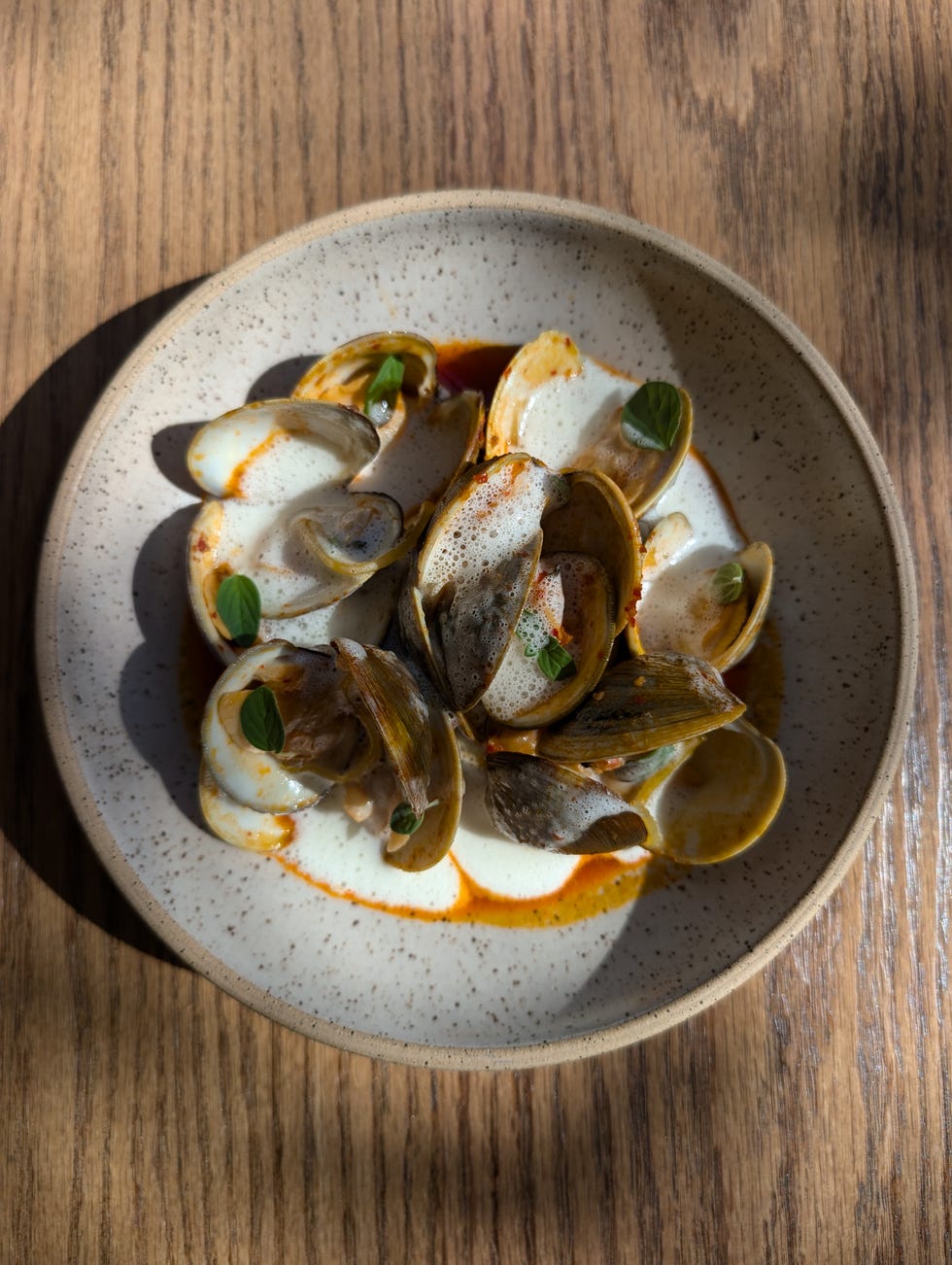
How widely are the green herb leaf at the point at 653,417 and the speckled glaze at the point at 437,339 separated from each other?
0.08 m

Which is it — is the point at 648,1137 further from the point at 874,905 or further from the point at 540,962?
the point at 874,905

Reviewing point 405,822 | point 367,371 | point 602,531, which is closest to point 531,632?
point 602,531

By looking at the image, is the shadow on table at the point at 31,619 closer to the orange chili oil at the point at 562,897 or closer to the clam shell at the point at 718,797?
the orange chili oil at the point at 562,897

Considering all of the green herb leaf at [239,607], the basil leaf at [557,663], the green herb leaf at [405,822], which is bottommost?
the green herb leaf at [405,822]

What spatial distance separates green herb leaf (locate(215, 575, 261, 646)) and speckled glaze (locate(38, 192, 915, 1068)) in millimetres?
80

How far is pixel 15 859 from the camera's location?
3.24 feet

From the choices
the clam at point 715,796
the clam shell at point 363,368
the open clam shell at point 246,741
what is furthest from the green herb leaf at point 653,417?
the open clam shell at point 246,741

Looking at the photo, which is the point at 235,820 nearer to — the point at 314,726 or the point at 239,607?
the point at 314,726

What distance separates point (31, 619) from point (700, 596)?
78cm

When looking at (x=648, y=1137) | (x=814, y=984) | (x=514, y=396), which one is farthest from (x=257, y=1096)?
(x=514, y=396)

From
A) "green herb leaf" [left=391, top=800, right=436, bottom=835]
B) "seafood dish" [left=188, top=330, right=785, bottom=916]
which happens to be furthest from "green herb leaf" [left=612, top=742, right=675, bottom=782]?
"green herb leaf" [left=391, top=800, right=436, bottom=835]

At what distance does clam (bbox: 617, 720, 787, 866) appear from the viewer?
3.10 ft

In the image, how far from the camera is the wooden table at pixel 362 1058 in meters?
0.98

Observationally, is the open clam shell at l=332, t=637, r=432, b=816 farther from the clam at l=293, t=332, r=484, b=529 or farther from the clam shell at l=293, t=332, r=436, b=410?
the clam shell at l=293, t=332, r=436, b=410
